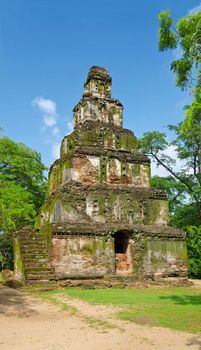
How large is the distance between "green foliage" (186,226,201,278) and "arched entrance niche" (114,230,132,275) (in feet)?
21.3

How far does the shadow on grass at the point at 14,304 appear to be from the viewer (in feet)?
33.7

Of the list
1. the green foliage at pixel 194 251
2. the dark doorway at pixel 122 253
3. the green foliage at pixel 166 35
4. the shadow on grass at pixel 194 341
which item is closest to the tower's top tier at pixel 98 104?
the dark doorway at pixel 122 253

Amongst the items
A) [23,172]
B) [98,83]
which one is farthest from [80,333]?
[23,172]

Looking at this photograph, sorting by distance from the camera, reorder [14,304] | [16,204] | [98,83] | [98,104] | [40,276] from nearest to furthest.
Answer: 1. [14,304]
2. [40,276]
3. [98,104]
4. [98,83]
5. [16,204]

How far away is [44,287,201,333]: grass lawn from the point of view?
340 inches

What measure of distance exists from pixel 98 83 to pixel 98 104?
5.20 ft

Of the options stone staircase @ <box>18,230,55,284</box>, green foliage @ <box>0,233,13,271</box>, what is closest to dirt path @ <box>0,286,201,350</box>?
stone staircase @ <box>18,230,55,284</box>

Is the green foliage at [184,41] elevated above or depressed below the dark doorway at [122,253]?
above

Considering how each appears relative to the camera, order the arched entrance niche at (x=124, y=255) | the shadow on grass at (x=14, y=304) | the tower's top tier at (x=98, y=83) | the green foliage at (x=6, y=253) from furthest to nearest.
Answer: the green foliage at (x=6, y=253), the tower's top tier at (x=98, y=83), the arched entrance niche at (x=124, y=255), the shadow on grass at (x=14, y=304)

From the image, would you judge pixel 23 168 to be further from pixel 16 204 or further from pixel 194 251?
pixel 194 251

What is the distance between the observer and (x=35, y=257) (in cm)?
1634

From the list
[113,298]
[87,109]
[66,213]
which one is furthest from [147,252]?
[87,109]

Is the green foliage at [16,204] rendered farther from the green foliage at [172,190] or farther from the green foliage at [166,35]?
the green foliage at [166,35]

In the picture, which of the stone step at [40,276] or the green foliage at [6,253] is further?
the green foliage at [6,253]
